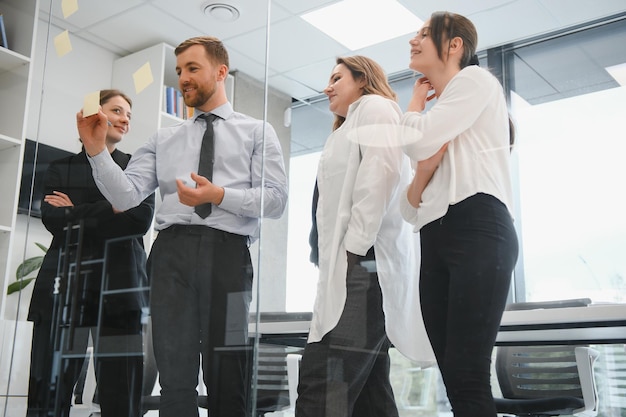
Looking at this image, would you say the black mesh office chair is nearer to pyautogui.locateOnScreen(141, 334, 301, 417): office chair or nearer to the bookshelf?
pyautogui.locateOnScreen(141, 334, 301, 417): office chair

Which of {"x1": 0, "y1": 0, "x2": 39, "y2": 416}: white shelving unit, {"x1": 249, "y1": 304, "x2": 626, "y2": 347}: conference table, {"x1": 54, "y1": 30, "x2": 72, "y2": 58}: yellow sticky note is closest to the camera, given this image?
{"x1": 249, "y1": 304, "x2": 626, "y2": 347}: conference table

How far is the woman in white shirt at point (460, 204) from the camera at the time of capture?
1.44 metres

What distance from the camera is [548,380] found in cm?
246

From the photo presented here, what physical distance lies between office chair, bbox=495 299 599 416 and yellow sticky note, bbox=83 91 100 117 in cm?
143

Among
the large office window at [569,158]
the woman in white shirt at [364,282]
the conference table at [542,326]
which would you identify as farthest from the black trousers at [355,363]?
the large office window at [569,158]

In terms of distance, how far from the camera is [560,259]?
5.28 feet

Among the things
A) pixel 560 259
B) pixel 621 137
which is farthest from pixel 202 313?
pixel 621 137

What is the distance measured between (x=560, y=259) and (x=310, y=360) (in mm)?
665

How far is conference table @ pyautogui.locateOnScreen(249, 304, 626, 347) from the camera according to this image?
157 cm

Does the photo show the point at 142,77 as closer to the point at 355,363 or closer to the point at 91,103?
the point at 91,103

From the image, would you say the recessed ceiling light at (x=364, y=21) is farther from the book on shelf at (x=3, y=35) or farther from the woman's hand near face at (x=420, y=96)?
the book on shelf at (x=3, y=35)

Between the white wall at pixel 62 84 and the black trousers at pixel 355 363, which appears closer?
the black trousers at pixel 355 363

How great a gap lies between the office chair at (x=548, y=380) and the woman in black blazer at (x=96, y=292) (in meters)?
1.08

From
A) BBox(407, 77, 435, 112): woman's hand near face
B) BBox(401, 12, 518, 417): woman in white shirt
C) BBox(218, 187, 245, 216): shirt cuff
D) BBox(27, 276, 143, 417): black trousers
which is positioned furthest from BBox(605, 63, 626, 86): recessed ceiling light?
BBox(27, 276, 143, 417): black trousers
